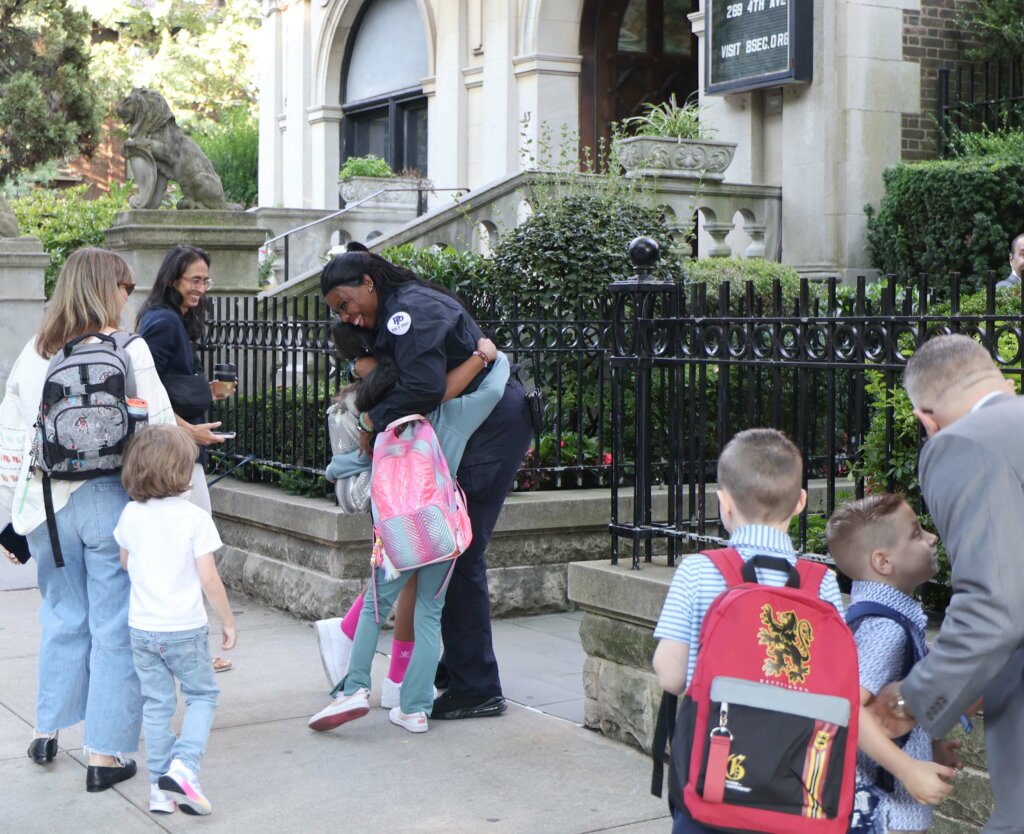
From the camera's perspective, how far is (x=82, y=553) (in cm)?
476

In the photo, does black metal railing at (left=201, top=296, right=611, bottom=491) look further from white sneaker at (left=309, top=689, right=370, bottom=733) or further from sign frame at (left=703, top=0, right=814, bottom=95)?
sign frame at (left=703, top=0, right=814, bottom=95)

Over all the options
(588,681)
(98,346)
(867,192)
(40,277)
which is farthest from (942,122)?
(98,346)

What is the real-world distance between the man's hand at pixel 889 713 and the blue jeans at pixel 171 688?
232 centimetres

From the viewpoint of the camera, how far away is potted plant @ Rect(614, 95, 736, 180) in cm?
1340

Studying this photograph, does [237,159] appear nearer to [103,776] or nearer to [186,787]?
[103,776]

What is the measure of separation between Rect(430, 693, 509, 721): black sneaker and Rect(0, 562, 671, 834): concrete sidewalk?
35mm

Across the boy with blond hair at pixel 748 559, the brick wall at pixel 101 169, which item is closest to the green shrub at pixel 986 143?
the boy with blond hair at pixel 748 559

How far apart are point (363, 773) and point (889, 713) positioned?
2.36 m

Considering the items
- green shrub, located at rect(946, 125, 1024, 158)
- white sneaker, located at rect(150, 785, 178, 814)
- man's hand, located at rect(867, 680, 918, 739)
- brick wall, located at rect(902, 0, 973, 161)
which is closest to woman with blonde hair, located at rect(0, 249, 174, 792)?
white sneaker, located at rect(150, 785, 178, 814)

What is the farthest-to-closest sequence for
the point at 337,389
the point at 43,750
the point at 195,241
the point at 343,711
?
the point at 195,241 < the point at 337,389 < the point at 343,711 < the point at 43,750

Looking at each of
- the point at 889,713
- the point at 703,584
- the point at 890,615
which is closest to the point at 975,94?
the point at 890,615

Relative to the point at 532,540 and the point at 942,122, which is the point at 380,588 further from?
the point at 942,122

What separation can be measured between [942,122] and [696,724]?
13393mm

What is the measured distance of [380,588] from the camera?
5215 millimetres
